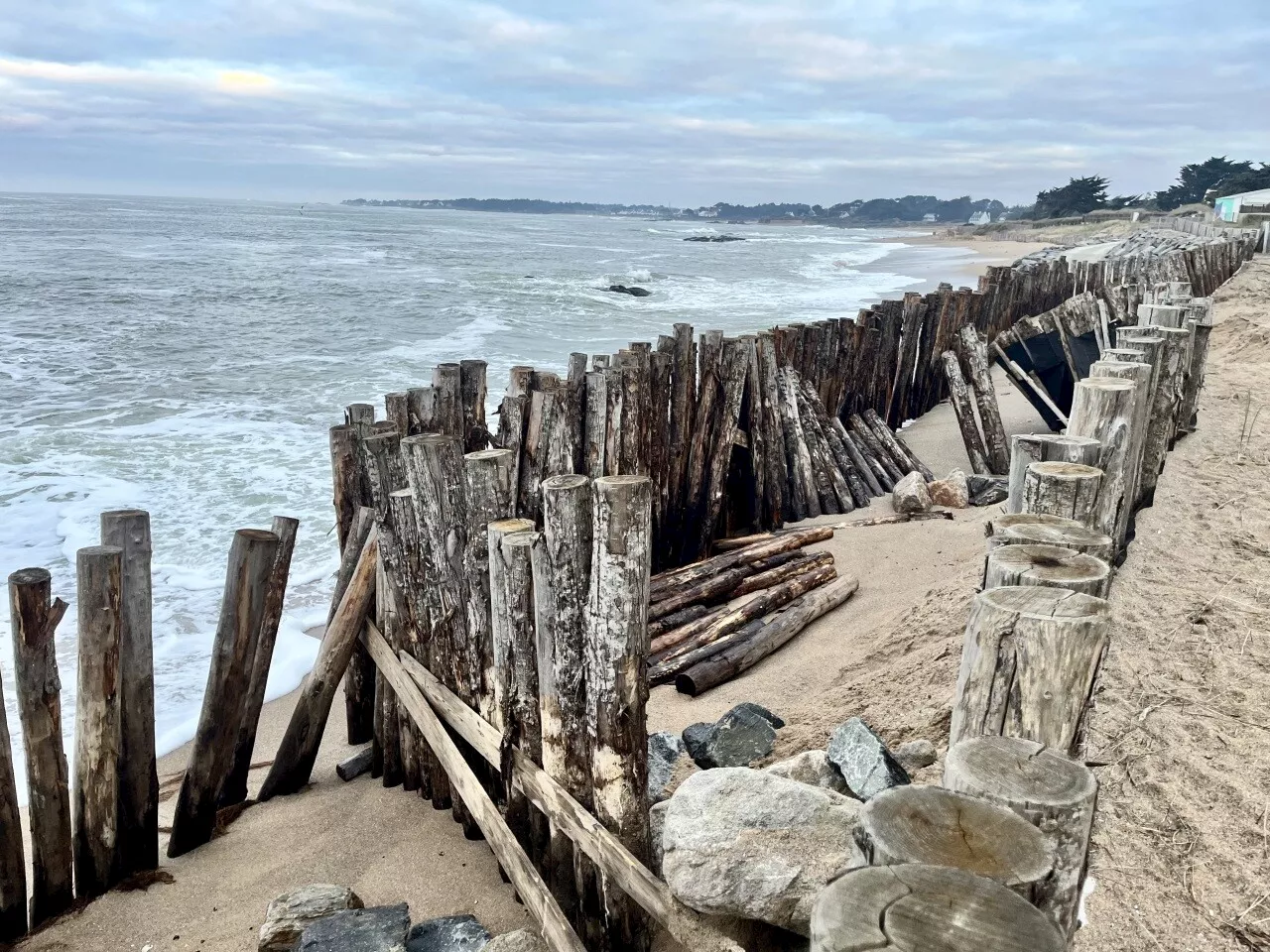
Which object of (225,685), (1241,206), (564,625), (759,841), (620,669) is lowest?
(225,685)

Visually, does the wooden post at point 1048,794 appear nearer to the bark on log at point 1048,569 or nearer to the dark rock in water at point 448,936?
the bark on log at point 1048,569

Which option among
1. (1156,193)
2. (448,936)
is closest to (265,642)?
(448,936)

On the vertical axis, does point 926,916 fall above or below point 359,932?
above

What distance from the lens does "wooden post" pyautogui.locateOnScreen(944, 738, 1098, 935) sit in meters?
1.61

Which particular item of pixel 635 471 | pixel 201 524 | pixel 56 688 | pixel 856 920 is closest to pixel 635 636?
pixel 856 920

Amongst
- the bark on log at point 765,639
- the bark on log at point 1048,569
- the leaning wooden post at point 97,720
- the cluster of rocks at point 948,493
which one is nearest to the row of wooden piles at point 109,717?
the leaning wooden post at point 97,720

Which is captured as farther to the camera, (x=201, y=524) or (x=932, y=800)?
(x=201, y=524)

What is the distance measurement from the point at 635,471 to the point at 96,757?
3067 millimetres

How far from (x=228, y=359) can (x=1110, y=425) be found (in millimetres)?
17103

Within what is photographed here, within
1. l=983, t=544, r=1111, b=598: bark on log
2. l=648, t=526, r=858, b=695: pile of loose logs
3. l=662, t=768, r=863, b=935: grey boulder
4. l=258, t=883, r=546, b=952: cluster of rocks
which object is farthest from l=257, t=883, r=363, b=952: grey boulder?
l=983, t=544, r=1111, b=598: bark on log

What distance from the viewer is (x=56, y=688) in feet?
10.3

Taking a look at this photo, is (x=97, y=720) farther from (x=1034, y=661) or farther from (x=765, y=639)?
(x=765, y=639)

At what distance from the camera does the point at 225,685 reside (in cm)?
363

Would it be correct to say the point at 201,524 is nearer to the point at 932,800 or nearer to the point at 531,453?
the point at 531,453
